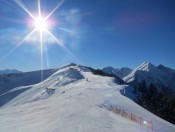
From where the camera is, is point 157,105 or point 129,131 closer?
point 129,131

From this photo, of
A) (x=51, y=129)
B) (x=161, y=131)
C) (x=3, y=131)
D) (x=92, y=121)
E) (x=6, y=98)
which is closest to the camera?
(x=51, y=129)

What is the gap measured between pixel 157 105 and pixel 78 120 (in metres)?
68.8

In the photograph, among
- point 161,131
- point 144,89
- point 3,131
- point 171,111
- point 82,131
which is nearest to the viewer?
point 82,131

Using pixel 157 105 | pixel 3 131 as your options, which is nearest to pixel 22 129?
pixel 3 131

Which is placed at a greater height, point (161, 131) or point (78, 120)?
point (78, 120)

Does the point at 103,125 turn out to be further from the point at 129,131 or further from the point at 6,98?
the point at 6,98

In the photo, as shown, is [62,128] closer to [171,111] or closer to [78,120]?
[78,120]

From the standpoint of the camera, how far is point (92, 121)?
18.9m

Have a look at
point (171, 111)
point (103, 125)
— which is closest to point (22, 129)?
point (103, 125)

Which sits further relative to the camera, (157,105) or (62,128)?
(157,105)

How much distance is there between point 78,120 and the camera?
755 inches

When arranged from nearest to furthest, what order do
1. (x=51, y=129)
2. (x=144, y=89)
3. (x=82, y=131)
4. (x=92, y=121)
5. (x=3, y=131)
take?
(x=82, y=131)
(x=51, y=129)
(x=3, y=131)
(x=92, y=121)
(x=144, y=89)

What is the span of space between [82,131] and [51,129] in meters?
2.35

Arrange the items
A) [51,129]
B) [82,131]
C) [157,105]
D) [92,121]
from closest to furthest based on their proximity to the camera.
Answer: [82,131]
[51,129]
[92,121]
[157,105]
